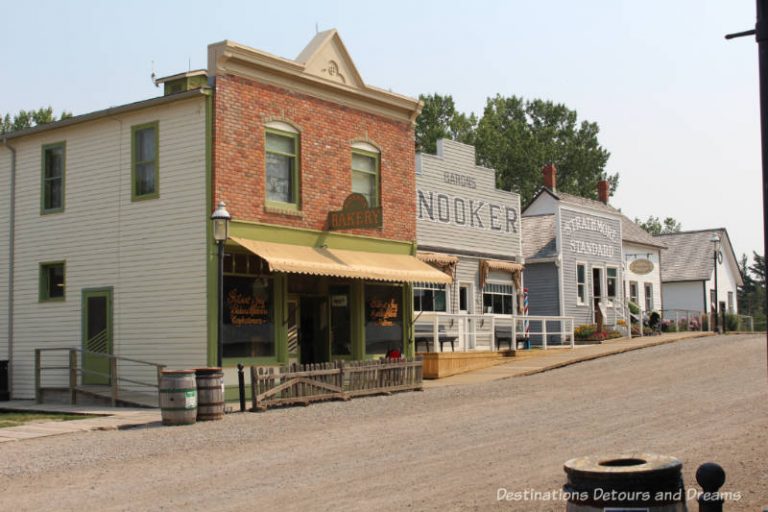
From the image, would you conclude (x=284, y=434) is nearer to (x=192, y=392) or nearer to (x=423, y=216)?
(x=192, y=392)

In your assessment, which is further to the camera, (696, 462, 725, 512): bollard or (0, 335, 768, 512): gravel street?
(0, 335, 768, 512): gravel street

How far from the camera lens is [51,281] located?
74.2ft

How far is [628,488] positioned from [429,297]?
22.6 m

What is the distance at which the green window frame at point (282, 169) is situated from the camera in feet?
68.9

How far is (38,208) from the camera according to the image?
74.6 ft

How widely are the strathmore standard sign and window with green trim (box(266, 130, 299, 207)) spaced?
6.87m

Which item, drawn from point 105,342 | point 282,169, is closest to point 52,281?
point 105,342

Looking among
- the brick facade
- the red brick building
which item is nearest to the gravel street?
the red brick building

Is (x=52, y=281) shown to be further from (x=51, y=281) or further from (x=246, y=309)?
(x=246, y=309)

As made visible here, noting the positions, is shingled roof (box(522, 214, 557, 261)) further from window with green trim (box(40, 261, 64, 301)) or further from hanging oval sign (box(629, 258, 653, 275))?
window with green trim (box(40, 261, 64, 301))

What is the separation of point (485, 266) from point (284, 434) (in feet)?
56.0

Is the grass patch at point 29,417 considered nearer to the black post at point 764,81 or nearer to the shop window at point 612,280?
the black post at point 764,81

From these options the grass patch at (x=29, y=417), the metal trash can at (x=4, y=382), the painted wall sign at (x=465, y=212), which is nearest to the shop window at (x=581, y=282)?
the painted wall sign at (x=465, y=212)

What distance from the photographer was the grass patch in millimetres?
16642
